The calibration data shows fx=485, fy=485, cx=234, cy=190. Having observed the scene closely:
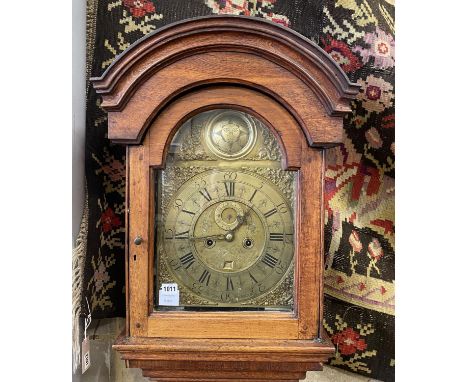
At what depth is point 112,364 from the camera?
1300 mm

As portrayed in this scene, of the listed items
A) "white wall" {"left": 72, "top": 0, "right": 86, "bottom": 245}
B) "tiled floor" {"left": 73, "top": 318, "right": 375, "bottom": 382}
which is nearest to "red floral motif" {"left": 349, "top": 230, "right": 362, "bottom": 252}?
A: "tiled floor" {"left": 73, "top": 318, "right": 375, "bottom": 382}

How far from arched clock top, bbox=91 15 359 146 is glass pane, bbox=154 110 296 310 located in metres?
0.08

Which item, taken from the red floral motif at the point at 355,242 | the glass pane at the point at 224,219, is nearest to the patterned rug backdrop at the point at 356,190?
the red floral motif at the point at 355,242

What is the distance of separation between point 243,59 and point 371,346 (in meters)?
0.81

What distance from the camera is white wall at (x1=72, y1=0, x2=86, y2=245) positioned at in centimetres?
109

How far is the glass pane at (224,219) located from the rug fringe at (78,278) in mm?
218

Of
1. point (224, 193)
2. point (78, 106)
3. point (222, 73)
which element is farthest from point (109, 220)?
point (222, 73)

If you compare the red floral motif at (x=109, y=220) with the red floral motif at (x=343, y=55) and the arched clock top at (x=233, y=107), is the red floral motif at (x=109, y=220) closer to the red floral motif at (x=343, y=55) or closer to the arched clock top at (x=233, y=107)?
the arched clock top at (x=233, y=107)

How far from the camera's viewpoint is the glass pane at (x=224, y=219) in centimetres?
99

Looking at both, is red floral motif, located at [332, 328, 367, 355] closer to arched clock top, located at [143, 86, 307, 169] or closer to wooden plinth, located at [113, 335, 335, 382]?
wooden plinth, located at [113, 335, 335, 382]
